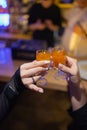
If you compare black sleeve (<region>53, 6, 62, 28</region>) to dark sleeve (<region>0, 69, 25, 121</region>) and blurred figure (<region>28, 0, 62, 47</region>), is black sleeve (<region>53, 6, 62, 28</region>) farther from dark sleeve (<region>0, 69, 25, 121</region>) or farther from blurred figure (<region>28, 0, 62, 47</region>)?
dark sleeve (<region>0, 69, 25, 121</region>)

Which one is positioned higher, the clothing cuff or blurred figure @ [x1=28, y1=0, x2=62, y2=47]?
blurred figure @ [x1=28, y1=0, x2=62, y2=47]

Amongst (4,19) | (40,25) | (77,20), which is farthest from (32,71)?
(4,19)

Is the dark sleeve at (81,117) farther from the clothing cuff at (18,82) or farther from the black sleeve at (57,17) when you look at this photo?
the black sleeve at (57,17)

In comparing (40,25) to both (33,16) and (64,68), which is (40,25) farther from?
(64,68)

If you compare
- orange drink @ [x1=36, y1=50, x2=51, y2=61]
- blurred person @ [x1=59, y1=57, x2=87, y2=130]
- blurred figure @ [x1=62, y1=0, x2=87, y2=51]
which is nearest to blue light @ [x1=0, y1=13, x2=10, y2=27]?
blurred figure @ [x1=62, y1=0, x2=87, y2=51]

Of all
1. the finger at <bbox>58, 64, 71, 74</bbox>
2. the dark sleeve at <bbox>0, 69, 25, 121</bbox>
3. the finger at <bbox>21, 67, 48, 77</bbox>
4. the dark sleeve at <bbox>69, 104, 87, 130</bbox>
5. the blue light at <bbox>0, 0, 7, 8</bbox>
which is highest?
the blue light at <bbox>0, 0, 7, 8</bbox>

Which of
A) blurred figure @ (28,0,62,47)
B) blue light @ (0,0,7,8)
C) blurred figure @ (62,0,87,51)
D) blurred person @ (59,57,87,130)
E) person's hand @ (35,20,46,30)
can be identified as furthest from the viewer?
blue light @ (0,0,7,8)

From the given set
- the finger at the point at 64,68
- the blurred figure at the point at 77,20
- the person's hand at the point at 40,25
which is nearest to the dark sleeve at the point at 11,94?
the finger at the point at 64,68
